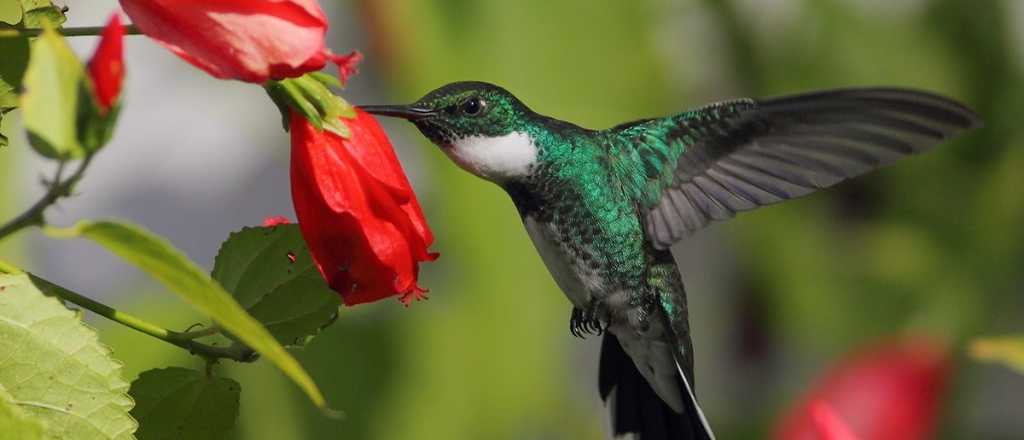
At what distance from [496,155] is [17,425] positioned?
32 centimetres

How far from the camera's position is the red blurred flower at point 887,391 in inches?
68.9

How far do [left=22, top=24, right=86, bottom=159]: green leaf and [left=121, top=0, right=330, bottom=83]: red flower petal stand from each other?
0.09 meters

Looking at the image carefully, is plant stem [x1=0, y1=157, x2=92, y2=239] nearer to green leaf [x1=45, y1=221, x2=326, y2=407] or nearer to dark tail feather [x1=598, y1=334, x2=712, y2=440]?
green leaf [x1=45, y1=221, x2=326, y2=407]

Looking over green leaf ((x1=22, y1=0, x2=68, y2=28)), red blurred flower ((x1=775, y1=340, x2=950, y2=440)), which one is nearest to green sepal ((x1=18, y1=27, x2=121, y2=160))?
green leaf ((x1=22, y1=0, x2=68, y2=28))

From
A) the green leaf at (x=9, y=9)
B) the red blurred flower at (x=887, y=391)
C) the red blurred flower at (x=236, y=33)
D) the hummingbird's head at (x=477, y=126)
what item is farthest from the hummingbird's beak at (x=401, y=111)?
the red blurred flower at (x=887, y=391)

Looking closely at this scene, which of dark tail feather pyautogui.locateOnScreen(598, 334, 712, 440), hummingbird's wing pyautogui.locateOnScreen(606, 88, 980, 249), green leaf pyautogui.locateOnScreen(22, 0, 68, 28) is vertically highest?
hummingbird's wing pyautogui.locateOnScreen(606, 88, 980, 249)

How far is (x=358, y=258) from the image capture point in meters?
0.54

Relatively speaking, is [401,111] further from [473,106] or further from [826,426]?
[826,426]

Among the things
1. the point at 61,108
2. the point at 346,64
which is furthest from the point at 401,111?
the point at 61,108

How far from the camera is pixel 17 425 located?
1.44 ft

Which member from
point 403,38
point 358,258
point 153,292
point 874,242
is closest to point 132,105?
point 403,38

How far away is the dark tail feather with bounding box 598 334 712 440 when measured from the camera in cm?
85

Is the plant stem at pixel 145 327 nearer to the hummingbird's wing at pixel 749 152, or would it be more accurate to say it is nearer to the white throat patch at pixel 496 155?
the white throat patch at pixel 496 155

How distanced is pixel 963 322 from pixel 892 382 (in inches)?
16.5
